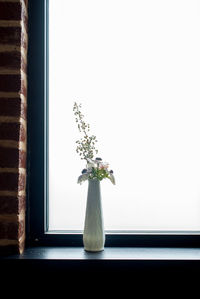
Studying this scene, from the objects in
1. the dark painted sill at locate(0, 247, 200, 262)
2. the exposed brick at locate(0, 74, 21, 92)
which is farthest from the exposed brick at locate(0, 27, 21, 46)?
the dark painted sill at locate(0, 247, 200, 262)

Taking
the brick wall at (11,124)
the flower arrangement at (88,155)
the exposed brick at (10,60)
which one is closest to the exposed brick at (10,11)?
the brick wall at (11,124)

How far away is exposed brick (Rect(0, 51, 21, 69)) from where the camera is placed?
1439 mm

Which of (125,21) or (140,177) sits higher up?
(125,21)

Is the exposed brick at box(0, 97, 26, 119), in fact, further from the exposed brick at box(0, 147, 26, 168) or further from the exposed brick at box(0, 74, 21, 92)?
the exposed brick at box(0, 147, 26, 168)

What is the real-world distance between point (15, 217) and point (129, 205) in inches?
21.0

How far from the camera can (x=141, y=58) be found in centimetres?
165

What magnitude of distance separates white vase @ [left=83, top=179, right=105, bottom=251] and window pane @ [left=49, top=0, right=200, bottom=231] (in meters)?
0.16
